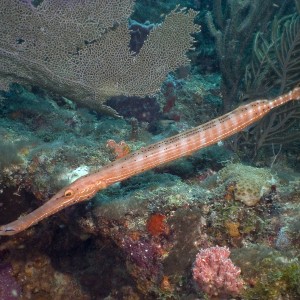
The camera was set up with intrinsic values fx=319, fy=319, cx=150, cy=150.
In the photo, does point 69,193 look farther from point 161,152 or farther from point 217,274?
point 217,274

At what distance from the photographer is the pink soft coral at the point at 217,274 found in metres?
3.01

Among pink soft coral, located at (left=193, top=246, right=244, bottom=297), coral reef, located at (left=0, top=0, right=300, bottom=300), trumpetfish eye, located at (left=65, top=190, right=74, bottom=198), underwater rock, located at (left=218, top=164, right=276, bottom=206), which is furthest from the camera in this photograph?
underwater rock, located at (left=218, top=164, right=276, bottom=206)

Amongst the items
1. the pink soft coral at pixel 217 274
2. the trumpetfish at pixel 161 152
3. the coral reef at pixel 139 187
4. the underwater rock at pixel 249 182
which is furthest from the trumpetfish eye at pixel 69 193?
the underwater rock at pixel 249 182

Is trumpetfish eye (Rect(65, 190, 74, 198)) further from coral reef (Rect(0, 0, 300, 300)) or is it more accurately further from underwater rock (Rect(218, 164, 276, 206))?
underwater rock (Rect(218, 164, 276, 206))

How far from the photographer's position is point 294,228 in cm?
346

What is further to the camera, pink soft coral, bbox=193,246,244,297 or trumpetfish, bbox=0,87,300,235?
trumpetfish, bbox=0,87,300,235

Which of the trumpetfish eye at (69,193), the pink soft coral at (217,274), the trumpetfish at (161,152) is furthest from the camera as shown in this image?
the trumpetfish at (161,152)

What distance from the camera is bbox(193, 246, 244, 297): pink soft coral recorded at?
3.01m

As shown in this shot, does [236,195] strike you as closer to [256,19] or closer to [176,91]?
[176,91]

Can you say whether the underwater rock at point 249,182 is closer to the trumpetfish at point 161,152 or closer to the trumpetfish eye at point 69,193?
the trumpetfish at point 161,152

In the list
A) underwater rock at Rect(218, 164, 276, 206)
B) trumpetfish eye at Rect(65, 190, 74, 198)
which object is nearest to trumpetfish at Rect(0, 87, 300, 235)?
trumpetfish eye at Rect(65, 190, 74, 198)

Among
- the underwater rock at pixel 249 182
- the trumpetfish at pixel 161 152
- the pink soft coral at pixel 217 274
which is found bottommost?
the pink soft coral at pixel 217 274

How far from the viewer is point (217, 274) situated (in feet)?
10.2

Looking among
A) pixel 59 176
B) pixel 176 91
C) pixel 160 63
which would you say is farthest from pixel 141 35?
pixel 59 176
